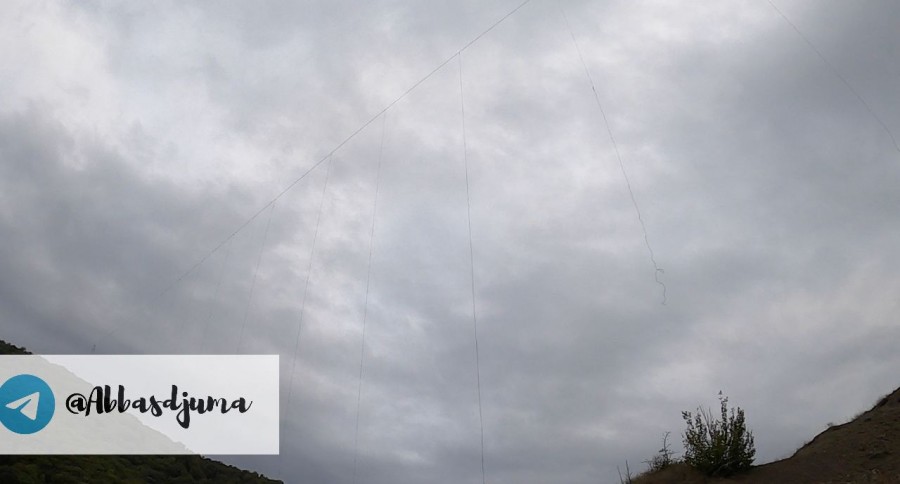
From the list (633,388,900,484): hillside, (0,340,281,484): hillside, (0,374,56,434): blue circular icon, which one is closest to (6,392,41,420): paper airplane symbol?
(0,374,56,434): blue circular icon

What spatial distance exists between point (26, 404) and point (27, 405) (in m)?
0.10

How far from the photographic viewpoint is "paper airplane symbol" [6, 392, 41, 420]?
19.3m

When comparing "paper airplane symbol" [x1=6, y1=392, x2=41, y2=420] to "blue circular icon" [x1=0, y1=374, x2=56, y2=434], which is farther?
"paper airplane symbol" [x1=6, y1=392, x2=41, y2=420]

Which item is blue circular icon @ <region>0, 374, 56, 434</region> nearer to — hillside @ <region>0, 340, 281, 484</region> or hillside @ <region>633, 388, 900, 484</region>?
hillside @ <region>0, 340, 281, 484</region>

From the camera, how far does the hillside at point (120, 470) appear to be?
14.2 metres

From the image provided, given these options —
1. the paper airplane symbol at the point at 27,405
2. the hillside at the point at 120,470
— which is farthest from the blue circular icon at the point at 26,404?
the hillside at the point at 120,470

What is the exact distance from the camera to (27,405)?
20.0m

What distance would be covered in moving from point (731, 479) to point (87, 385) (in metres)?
26.2

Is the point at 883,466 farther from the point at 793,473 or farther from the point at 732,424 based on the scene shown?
the point at 732,424

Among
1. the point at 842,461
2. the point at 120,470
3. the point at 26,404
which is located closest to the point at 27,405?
the point at 26,404

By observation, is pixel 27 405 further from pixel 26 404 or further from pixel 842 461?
pixel 842 461

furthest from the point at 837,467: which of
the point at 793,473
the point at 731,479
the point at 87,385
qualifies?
the point at 87,385

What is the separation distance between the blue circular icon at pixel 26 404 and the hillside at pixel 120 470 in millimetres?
2998

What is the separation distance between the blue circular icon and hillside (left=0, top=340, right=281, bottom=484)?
9.84 ft
